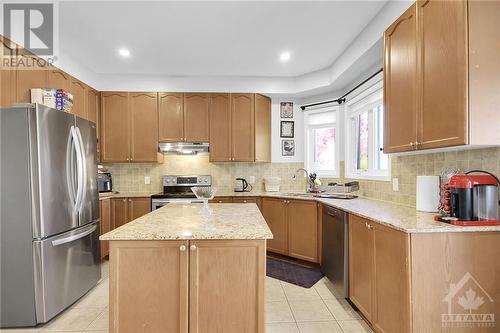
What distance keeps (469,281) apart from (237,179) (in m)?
3.22

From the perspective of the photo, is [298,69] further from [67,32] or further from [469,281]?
[469,281]

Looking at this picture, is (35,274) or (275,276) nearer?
(35,274)

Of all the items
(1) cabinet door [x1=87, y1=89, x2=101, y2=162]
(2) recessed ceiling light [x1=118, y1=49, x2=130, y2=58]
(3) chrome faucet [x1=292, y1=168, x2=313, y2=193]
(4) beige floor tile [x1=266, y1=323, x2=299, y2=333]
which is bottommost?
(4) beige floor tile [x1=266, y1=323, x2=299, y2=333]

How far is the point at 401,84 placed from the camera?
1.97 m

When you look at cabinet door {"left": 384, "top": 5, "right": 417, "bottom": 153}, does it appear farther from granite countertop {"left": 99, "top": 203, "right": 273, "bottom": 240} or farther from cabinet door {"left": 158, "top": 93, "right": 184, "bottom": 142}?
cabinet door {"left": 158, "top": 93, "right": 184, "bottom": 142}

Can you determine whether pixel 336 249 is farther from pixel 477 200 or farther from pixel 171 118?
pixel 171 118

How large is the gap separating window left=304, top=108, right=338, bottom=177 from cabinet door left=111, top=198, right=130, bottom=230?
114 inches

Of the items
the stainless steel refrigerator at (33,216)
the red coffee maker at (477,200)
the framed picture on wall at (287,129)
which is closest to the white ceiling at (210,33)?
the framed picture on wall at (287,129)

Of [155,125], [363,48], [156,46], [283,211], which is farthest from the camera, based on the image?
[155,125]

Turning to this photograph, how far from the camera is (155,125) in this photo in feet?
13.2

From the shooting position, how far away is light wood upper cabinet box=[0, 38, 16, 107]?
227 cm

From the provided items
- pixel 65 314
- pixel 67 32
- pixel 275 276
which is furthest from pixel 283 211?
pixel 67 32

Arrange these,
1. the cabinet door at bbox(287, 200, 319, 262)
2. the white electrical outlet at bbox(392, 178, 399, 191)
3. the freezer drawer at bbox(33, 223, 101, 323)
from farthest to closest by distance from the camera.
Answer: the cabinet door at bbox(287, 200, 319, 262) → the white electrical outlet at bbox(392, 178, 399, 191) → the freezer drawer at bbox(33, 223, 101, 323)

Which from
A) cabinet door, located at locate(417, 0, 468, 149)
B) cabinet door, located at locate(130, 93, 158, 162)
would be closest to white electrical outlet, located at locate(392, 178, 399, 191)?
cabinet door, located at locate(417, 0, 468, 149)
